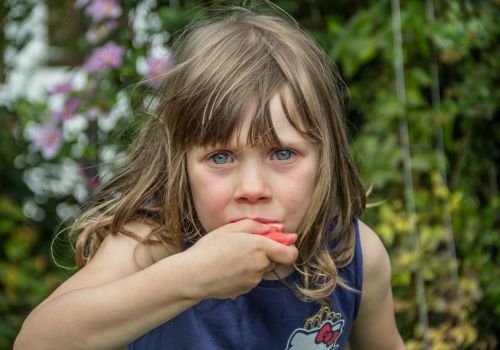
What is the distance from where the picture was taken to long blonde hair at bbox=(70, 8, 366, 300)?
176 centimetres

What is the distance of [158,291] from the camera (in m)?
1.59

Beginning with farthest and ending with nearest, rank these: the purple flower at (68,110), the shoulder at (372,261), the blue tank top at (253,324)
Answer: the purple flower at (68,110) → the shoulder at (372,261) → the blue tank top at (253,324)

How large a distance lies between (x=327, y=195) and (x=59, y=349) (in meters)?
0.61

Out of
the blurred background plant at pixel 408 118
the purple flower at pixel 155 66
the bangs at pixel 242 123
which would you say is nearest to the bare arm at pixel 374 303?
the bangs at pixel 242 123

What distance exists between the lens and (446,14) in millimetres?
3127

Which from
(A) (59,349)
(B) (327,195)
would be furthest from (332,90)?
(A) (59,349)

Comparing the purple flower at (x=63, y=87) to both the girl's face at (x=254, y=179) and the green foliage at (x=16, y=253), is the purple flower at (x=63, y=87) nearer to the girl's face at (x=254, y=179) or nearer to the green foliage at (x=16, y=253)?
the green foliage at (x=16, y=253)

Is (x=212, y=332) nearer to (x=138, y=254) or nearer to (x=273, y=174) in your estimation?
(x=138, y=254)

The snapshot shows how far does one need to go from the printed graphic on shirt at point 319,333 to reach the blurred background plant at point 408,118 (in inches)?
39.3

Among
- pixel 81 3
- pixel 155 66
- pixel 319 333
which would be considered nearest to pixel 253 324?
pixel 319 333

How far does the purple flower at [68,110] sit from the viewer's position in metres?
3.41

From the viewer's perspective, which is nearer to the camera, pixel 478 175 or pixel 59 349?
pixel 59 349

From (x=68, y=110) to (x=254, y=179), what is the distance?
188 cm

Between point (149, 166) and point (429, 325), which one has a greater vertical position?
point (149, 166)
